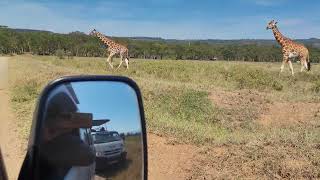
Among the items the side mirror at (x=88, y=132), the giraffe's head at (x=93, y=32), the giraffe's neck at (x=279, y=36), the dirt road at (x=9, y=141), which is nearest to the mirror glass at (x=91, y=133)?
the side mirror at (x=88, y=132)

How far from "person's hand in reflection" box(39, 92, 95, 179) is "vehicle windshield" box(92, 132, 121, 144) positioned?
0.04 meters

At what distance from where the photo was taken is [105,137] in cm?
151

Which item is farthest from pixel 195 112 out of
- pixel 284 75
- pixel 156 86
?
pixel 284 75

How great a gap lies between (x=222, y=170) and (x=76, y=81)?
4.80 m

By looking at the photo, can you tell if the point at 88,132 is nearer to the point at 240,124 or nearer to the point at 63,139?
the point at 63,139

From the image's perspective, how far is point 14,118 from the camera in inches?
370

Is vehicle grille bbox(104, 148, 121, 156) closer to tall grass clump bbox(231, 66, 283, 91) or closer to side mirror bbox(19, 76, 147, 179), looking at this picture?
side mirror bbox(19, 76, 147, 179)

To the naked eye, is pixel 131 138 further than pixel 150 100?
No

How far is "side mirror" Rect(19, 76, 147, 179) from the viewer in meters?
1.32

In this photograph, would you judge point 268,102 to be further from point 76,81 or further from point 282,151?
point 76,81

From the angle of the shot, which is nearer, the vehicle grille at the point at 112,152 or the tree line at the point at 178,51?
the vehicle grille at the point at 112,152

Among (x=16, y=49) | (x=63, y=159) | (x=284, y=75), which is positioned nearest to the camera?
(x=63, y=159)

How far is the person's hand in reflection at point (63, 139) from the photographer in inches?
52.7

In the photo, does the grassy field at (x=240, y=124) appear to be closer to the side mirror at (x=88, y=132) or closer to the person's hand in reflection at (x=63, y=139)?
the side mirror at (x=88, y=132)
